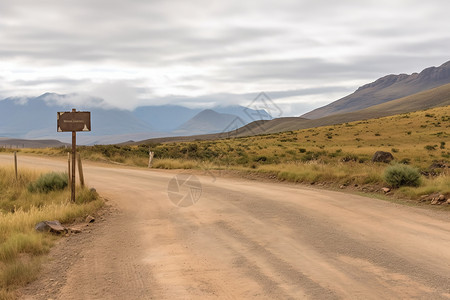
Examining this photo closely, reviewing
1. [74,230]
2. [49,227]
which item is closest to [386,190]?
[74,230]

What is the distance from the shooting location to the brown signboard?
12406 mm

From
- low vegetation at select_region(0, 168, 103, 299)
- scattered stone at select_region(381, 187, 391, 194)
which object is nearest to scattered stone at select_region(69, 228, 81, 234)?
low vegetation at select_region(0, 168, 103, 299)

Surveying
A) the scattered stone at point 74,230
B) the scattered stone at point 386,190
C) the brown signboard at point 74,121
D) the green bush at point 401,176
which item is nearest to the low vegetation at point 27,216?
the scattered stone at point 74,230

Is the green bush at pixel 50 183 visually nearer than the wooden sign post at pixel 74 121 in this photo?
No

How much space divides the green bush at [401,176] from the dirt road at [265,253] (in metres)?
3.33

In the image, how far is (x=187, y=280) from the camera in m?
5.91

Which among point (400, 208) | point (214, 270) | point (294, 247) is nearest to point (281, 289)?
point (214, 270)

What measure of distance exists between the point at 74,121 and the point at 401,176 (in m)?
12.2

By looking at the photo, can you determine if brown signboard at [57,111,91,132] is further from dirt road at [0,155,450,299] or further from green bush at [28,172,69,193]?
green bush at [28,172,69,193]

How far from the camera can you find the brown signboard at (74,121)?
40.7 ft

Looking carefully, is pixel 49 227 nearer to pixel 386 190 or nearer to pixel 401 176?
pixel 386 190

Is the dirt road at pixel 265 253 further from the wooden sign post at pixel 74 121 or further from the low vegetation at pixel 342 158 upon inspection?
the low vegetation at pixel 342 158

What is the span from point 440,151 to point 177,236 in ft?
125

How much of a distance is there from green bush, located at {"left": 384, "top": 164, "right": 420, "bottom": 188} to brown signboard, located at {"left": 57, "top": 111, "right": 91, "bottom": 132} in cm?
1144
